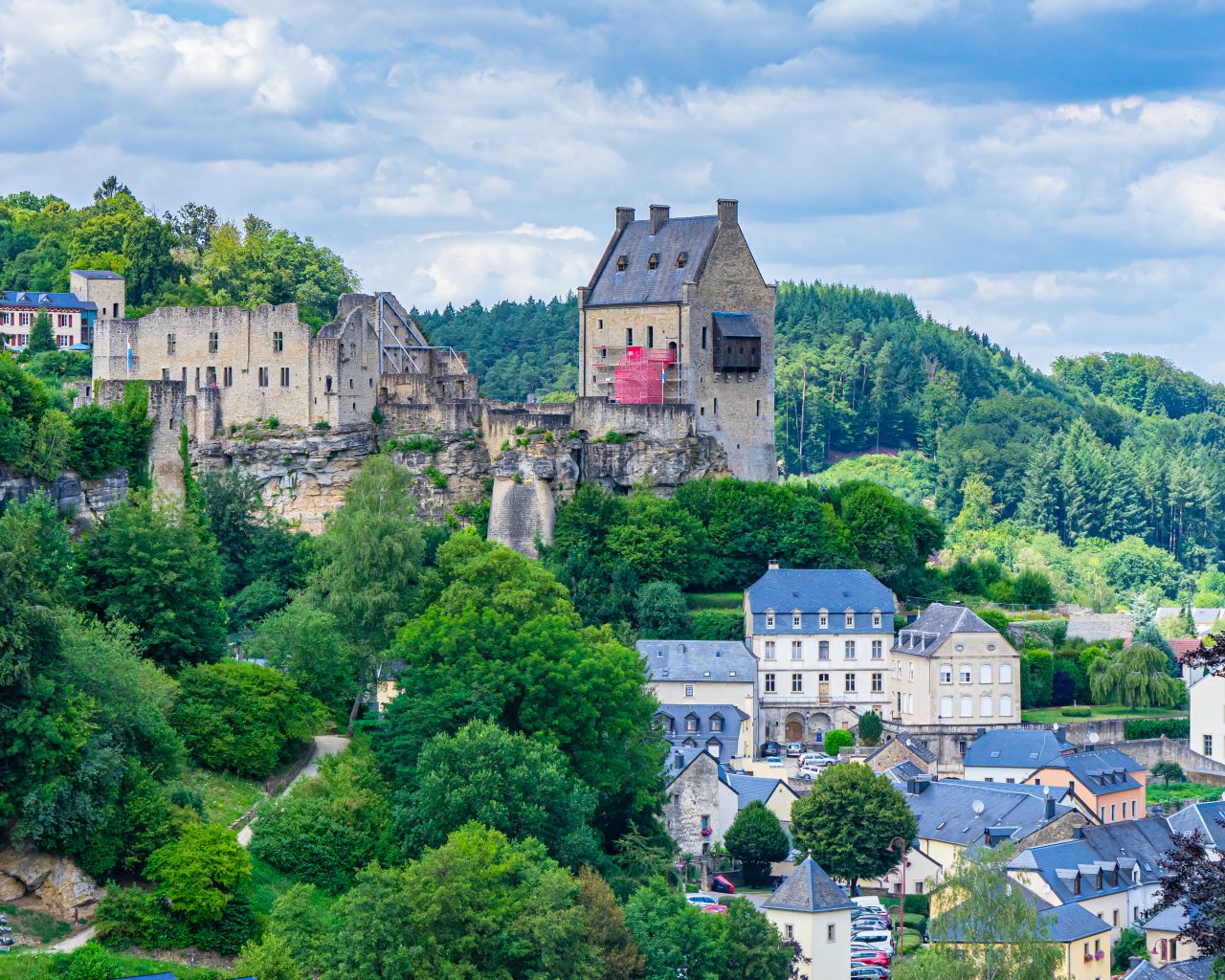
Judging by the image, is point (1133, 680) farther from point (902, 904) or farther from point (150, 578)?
point (150, 578)

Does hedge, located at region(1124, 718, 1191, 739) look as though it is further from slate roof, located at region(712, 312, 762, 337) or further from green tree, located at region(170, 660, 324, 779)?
green tree, located at region(170, 660, 324, 779)

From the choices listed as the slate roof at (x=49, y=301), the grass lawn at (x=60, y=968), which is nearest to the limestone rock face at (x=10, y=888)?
the grass lawn at (x=60, y=968)

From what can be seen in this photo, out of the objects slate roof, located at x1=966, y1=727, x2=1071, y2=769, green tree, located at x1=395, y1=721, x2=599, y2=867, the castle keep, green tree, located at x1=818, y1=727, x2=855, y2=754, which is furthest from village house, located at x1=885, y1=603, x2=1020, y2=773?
green tree, located at x1=395, y1=721, x2=599, y2=867

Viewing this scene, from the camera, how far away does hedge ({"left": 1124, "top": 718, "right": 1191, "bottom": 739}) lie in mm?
75375

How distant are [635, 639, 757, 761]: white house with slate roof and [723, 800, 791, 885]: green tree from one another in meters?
7.89

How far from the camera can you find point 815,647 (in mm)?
72062

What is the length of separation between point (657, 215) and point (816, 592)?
15275mm

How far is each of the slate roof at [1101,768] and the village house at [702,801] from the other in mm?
9262

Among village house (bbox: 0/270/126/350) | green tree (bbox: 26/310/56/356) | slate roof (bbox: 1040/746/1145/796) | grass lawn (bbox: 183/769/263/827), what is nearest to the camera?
grass lawn (bbox: 183/769/263/827)

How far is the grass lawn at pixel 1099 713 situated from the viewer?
243 ft

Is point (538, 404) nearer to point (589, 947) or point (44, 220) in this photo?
point (44, 220)

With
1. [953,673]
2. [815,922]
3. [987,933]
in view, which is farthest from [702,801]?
[987,933]

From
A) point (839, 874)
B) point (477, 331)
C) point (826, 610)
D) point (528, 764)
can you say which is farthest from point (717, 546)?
point (477, 331)

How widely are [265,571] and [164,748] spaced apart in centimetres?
2195
